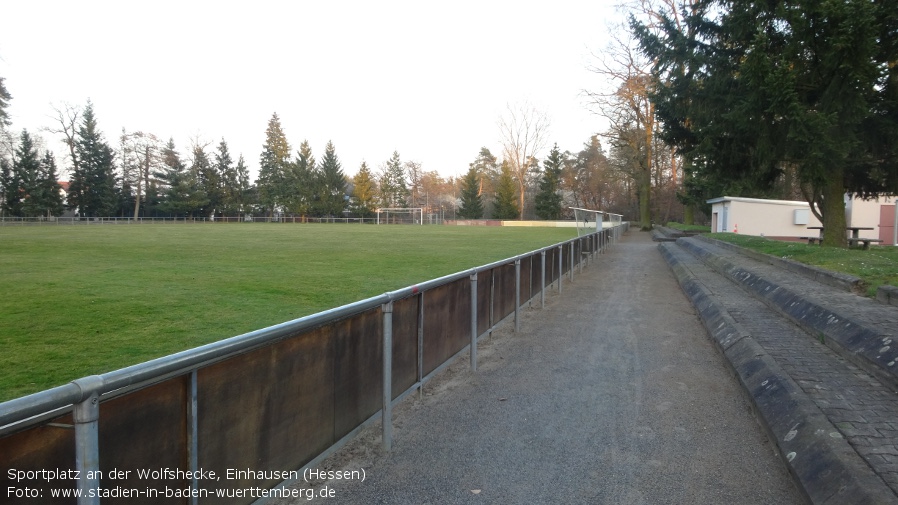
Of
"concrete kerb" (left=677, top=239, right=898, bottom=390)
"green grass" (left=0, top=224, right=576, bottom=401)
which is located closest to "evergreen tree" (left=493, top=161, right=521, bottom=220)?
"green grass" (left=0, top=224, right=576, bottom=401)

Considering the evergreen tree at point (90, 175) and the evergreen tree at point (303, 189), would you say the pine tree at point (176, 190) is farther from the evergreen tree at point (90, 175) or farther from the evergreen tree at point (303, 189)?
the evergreen tree at point (303, 189)

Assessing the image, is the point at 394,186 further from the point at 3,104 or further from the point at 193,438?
the point at 193,438

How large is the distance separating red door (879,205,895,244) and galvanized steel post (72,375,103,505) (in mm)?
34607

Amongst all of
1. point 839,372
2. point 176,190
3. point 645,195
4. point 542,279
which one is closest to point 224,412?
point 839,372

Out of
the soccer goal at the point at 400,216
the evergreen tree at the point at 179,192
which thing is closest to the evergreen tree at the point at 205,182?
the evergreen tree at the point at 179,192

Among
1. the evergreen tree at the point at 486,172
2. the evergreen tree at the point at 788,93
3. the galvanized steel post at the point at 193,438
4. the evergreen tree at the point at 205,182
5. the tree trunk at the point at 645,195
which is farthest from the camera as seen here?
the evergreen tree at the point at 486,172

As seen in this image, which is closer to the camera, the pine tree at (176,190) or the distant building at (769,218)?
the distant building at (769,218)

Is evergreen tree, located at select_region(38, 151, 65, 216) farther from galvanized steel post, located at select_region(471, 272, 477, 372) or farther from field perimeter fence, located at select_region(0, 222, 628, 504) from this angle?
field perimeter fence, located at select_region(0, 222, 628, 504)

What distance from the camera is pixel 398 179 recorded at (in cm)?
10406

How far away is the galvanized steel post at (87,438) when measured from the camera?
2020mm

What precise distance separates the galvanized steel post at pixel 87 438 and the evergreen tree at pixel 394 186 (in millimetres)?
98372

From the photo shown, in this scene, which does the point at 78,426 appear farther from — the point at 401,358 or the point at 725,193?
the point at 725,193

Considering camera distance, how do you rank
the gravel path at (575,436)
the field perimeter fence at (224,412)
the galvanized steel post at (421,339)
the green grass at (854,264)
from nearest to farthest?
1. the field perimeter fence at (224,412)
2. the gravel path at (575,436)
3. the galvanized steel post at (421,339)
4. the green grass at (854,264)

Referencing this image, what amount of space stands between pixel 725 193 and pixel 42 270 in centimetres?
4010
